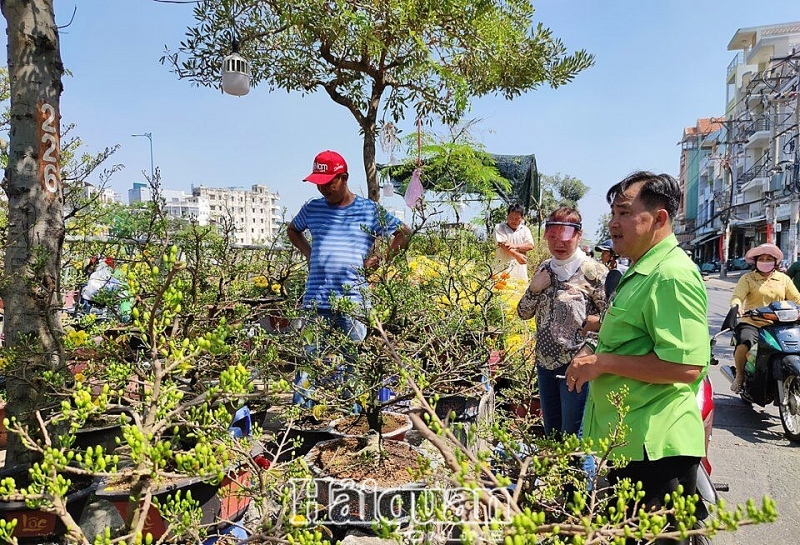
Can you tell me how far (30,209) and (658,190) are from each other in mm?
2709

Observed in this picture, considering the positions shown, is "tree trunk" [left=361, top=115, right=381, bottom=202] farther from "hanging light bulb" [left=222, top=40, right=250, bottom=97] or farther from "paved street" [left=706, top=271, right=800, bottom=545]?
"paved street" [left=706, top=271, right=800, bottom=545]

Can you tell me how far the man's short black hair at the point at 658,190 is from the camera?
1.80 metres

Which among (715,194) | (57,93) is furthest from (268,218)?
(57,93)

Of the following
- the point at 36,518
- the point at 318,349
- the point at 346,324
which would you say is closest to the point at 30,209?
the point at 36,518

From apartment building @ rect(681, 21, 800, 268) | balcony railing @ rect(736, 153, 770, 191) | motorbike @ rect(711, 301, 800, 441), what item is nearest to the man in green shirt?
motorbike @ rect(711, 301, 800, 441)

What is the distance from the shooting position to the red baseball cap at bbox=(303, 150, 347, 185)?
Result: 10.3ft

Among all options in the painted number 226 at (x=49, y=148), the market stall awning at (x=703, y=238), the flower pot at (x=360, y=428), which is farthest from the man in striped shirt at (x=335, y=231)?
the market stall awning at (x=703, y=238)

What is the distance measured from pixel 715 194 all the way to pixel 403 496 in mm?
52971

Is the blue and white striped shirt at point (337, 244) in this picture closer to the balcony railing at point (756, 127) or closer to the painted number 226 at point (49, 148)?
the painted number 226 at point (49, 148)

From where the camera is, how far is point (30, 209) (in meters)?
2.47

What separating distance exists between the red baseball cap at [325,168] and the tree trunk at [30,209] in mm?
1327

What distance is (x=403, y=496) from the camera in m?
2.18

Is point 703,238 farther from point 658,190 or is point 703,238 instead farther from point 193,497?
point 193,497

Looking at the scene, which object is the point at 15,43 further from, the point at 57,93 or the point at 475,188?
the point at 475,188
